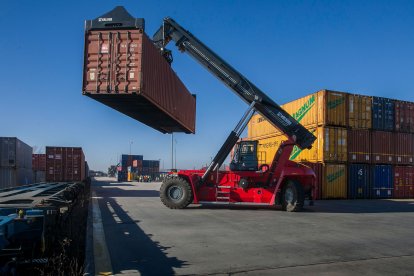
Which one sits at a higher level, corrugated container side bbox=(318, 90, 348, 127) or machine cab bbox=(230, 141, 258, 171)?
corrugated container side bbox=(318, 90, 348, 127)

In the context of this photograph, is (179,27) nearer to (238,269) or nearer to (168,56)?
(168,56)

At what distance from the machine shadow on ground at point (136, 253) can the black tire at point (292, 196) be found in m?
7.38

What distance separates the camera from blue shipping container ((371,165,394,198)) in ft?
75.5

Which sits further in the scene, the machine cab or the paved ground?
the machine cab

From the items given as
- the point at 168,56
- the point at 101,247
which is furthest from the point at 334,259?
the point at 168,56

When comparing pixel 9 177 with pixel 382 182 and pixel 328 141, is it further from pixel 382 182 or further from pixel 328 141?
pixel 382 182

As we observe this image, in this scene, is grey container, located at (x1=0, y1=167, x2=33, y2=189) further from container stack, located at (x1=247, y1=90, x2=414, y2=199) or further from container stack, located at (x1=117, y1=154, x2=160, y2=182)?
container stack, located at (x1=117, y1=154, x2=160, y2=182)

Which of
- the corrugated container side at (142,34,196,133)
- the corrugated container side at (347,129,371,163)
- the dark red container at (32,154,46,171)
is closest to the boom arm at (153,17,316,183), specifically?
the corrugated container side at (142,34,196,133)

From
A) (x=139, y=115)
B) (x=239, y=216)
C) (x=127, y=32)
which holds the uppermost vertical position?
(x=127, y=32)

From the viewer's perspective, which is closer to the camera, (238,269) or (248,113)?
(238,269)

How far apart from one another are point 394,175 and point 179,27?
56.1 feet

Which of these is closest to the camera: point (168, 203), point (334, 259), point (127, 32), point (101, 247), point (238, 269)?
point (238, 269)

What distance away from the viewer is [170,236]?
29.5ft

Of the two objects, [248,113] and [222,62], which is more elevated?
[222,62]
